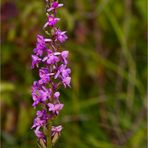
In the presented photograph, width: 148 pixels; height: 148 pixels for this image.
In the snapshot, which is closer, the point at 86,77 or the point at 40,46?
the point at 40,46

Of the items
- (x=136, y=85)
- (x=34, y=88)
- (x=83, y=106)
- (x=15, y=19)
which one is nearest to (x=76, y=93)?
(x=83, y=106)

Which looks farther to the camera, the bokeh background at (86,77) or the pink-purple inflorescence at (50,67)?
the bokeh background at (86,77)

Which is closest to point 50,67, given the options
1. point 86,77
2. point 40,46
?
Result: point 40,46

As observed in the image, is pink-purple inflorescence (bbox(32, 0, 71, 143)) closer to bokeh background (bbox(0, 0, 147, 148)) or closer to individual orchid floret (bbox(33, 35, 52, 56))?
individual orchid floret (bbox(33, 35, 52, 56))

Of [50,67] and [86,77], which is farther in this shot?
[86,77]

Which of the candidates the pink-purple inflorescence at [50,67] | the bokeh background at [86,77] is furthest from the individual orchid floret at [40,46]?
the bokeh background at [86,77]

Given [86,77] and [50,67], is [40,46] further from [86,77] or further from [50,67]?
[86,77]

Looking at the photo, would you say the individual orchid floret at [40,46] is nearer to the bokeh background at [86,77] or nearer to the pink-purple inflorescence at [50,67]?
the pink-purple inflorescence at [50,67]

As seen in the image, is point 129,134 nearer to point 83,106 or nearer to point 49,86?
point 83,106
